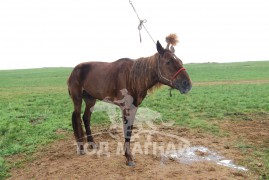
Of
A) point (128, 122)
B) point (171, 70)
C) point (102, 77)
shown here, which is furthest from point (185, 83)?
point (102, 77)

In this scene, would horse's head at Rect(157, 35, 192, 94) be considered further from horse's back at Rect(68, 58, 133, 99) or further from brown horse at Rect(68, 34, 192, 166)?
horse's back at Rect(68, 58, 133, 99)

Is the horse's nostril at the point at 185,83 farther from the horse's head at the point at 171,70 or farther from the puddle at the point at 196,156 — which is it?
the puddle at the point at 196,156

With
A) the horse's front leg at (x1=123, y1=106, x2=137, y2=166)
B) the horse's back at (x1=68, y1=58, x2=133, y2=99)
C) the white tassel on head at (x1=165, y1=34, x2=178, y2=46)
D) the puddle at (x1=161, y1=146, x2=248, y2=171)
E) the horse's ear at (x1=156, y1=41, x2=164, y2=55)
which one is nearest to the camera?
the horse's ear at (x1=156, y1=41, x2=164, y2=55)

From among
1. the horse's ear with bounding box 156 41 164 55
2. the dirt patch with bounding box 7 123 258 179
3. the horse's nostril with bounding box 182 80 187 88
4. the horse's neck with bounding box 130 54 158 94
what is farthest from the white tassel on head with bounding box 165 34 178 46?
the dirt patch with bounding box 7 123 258 179

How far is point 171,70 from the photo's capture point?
A: 563cm

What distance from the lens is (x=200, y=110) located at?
12.7 metres

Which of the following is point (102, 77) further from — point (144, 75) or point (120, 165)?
point (120, 165)

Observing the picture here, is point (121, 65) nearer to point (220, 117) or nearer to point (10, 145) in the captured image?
point (10, 145)

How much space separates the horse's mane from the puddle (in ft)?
6.15

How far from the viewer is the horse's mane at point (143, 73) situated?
5945 millimetres

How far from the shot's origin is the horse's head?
5.45m

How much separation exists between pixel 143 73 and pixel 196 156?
2561 mm

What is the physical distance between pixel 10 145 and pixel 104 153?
303 centimetres

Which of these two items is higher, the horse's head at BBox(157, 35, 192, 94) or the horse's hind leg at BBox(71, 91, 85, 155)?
the horse's head at BBox(157, 35, 192, 94)
